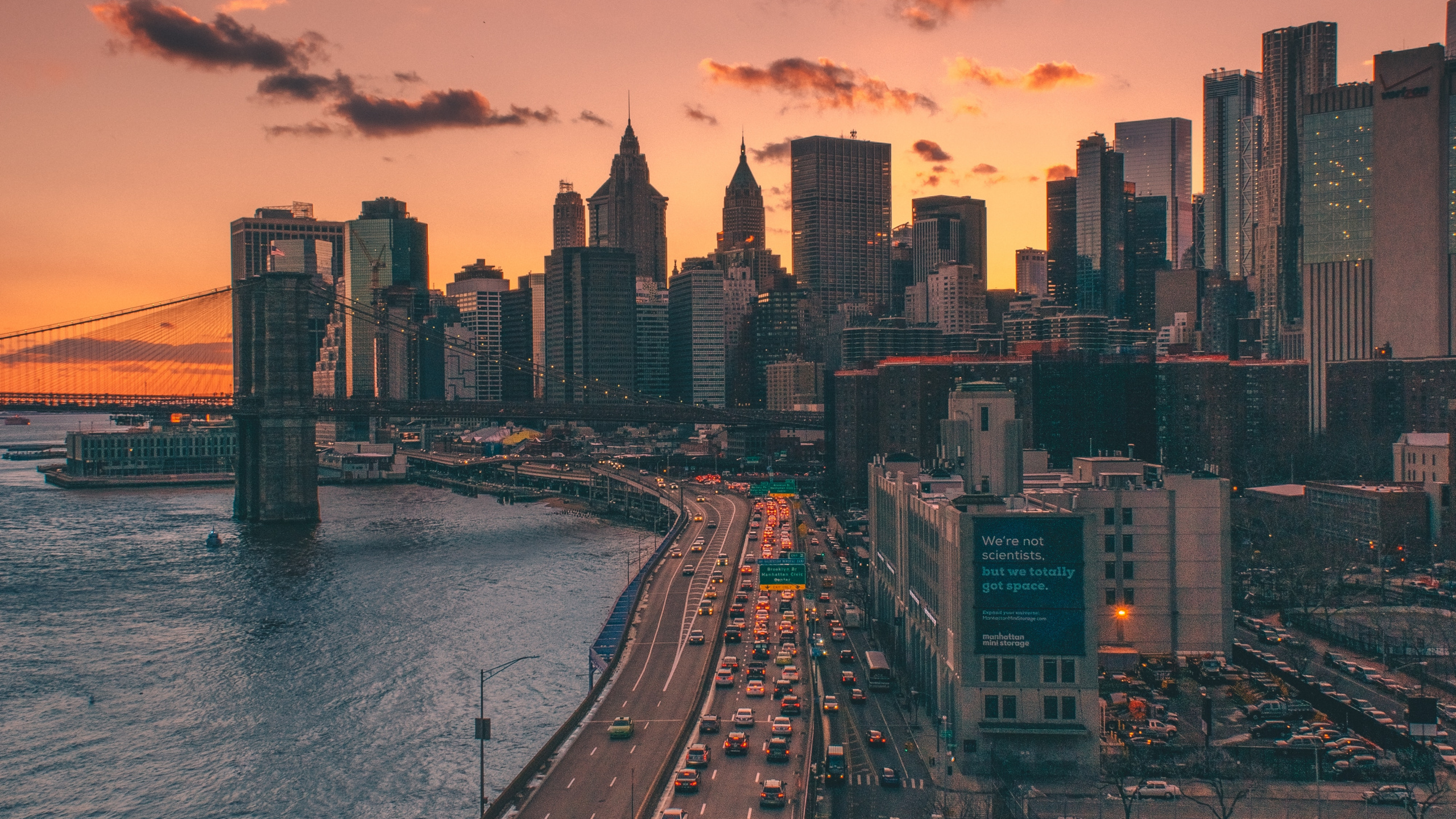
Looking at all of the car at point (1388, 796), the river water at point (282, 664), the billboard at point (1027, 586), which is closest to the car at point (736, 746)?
the billboard at point (1027, 586)

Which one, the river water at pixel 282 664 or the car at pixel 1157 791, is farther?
the river water at pixel 282 664

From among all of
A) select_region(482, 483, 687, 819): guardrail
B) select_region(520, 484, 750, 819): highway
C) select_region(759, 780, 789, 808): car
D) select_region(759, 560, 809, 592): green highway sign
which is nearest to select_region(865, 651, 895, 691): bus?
select_region(759, 560, 809, 592): green highway sign

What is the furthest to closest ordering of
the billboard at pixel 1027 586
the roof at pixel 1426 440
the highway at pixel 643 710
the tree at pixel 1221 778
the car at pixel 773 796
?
the roof at pixel 1426 440
the billboard at pixel 1027 586
the tree at pixel 1221 778
the highway at pixel 643 710
the car at pixel 773 796

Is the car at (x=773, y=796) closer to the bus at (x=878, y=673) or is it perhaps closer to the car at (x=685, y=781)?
the car at (x=685, y=781)

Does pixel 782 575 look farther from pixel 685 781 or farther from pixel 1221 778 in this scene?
pixel 1221 778

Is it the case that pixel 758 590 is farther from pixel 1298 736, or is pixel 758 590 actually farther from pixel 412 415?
pixel 412 415

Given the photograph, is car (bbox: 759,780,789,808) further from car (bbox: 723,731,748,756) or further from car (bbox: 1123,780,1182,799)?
car (bbox: 1123,780,1182,799)

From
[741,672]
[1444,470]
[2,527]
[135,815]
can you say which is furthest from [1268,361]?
[2,527]
